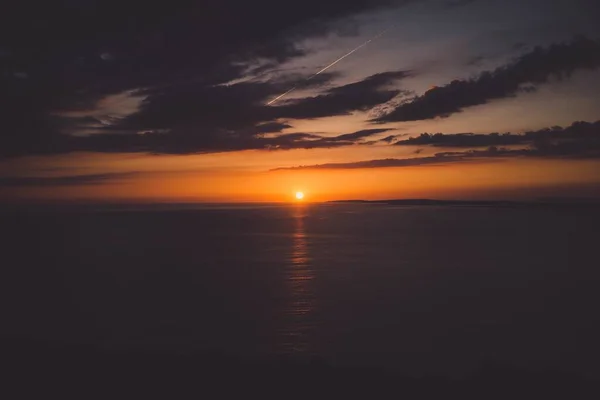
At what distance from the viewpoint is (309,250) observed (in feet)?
206

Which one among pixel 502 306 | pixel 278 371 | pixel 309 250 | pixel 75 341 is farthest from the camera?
pixel 309 250

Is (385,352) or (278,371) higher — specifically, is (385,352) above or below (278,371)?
below

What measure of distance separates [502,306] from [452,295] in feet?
12.5

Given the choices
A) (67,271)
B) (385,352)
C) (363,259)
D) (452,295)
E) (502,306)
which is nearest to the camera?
(385,352)

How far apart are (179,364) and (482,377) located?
869 centimetres

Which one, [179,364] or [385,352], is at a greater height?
[179,364]

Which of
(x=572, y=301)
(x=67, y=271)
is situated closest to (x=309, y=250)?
(x=67, y=271)

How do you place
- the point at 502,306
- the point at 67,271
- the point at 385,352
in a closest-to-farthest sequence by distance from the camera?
the point at 385,352 < the point at 502,306 < the point at 67,271

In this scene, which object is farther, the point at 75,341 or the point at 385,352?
the point at 75,341

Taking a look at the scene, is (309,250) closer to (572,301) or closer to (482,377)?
(572,301)

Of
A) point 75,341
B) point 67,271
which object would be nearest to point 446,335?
point 75,341

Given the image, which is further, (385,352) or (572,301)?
(572,301)

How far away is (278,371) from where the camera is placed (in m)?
14.2

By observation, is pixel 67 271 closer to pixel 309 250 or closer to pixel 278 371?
pixel 309 250
